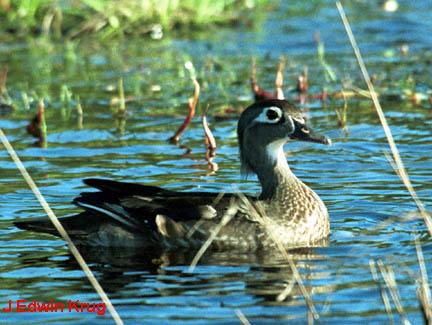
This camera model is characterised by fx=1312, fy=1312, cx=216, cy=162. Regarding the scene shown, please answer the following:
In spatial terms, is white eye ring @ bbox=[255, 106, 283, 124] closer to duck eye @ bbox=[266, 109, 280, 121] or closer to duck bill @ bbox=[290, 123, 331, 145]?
duck eye @ bbox=[266, 109, 280, 121]

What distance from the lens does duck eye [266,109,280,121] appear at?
1019 centimetres

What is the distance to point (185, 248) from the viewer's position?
9.66 metres

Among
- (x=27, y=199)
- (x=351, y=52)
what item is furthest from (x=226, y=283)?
(x=351, y=52)

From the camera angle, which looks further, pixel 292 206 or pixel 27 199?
pixel 27 199

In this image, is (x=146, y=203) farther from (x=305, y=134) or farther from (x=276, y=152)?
(x=305, y=134)

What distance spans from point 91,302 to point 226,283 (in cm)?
92

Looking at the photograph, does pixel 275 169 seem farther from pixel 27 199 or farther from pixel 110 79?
pixel 110 79

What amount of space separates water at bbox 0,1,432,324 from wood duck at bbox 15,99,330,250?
159 mm

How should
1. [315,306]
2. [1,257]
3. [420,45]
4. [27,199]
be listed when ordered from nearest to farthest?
1. [315,306]
2. [1,257]
3. [27,199]
4. [420,45]

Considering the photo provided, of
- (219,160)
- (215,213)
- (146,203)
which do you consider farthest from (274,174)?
(219,160)

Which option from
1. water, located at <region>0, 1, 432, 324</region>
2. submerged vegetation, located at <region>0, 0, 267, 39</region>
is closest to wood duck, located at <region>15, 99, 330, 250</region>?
water, located at <region>0, 1, 432, 324</region>

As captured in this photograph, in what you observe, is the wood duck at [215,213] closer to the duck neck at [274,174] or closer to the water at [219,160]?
the duck neck at [274,174]

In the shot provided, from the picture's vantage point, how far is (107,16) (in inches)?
712

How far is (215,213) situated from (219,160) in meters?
3.13
